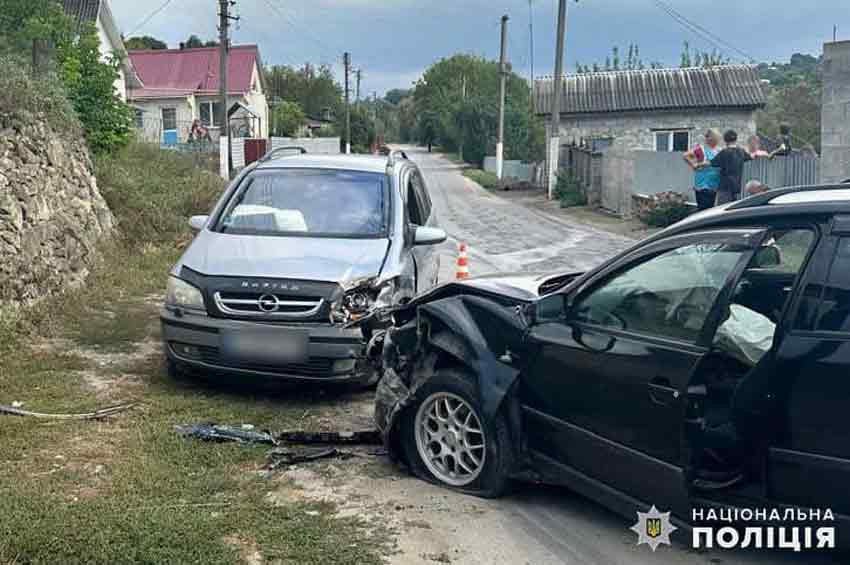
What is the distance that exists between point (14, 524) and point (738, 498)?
308cm

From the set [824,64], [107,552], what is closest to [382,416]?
[107,552]

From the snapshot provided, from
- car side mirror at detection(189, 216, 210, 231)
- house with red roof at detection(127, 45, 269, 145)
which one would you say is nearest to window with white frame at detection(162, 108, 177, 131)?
house with red roof at detection(127, 45, 269, 145)

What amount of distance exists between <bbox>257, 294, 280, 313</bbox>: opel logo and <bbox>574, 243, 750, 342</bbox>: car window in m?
2.66

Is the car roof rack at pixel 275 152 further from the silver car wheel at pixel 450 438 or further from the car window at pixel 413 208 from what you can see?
the silver car wheel at pixel 450 438

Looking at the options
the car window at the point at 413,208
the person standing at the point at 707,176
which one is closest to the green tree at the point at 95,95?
the car window at the point at 413,208

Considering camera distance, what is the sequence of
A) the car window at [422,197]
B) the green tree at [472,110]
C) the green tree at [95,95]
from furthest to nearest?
the green tree at [472,110] < the green tree at [95,95] < the car window at [422,197]

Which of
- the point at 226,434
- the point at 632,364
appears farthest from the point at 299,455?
the point at 632,364

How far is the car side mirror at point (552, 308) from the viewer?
15.1ft

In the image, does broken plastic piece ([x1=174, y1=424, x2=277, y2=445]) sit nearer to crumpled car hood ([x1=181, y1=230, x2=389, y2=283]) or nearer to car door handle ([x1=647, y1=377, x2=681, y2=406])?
crumpled car hood ([x1=181, y1=230, x2=389, y2=283])

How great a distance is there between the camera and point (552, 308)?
4613 mm

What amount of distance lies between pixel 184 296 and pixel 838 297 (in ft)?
14.9

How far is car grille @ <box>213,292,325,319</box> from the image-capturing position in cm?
657

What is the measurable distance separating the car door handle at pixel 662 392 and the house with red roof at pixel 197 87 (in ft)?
160

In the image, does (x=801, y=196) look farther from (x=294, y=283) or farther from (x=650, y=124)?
(x=650, y=124)
